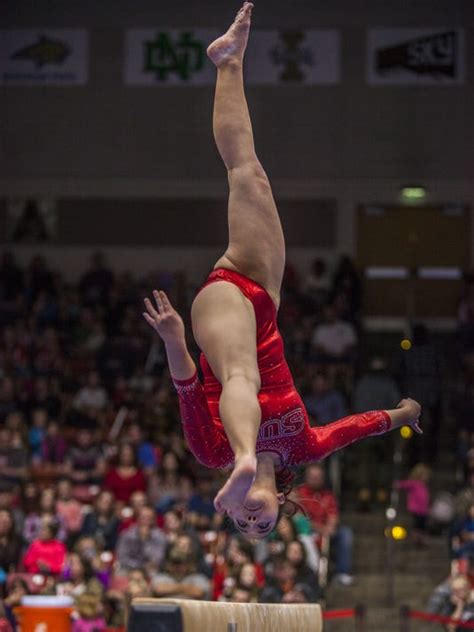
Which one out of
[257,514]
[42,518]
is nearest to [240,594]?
[42,518]

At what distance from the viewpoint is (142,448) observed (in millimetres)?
12781

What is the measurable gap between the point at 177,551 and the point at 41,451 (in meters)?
2.87

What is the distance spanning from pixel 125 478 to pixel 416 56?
7737 mm

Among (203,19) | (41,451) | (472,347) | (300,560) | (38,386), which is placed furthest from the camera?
(203,19)

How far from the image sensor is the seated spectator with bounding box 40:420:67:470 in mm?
12625

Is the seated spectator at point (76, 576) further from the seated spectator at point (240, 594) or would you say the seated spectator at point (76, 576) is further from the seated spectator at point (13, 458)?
the seated spectator at point (13, 458)

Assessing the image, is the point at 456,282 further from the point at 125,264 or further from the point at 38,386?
the point at 38,386

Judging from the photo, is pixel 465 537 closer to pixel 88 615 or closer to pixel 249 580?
pixel 249 580

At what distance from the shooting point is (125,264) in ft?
58.8

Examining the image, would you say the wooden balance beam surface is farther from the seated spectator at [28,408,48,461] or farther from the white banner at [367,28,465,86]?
the white banner at [367,28,465,86]

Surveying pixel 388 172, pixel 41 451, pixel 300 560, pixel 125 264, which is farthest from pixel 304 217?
pixel 300 560

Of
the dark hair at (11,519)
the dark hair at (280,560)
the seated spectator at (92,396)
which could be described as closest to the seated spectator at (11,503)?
the dark hair at (11,519)

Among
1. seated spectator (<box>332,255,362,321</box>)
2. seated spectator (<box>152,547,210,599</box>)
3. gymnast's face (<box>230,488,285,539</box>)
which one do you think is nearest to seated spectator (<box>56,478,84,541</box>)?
seated spectator (<box>152,547,210,599</box>)

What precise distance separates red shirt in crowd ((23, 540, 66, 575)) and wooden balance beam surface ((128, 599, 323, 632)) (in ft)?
16.9
